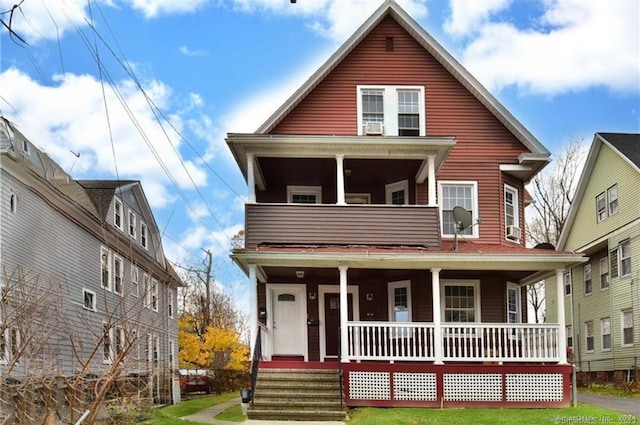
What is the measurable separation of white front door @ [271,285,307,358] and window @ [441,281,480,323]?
3801 millimetres

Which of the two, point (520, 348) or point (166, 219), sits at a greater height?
point (166, 219)

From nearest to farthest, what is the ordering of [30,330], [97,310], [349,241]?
[30,330], [349,241], [97,310]

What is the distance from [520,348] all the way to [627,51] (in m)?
9.77

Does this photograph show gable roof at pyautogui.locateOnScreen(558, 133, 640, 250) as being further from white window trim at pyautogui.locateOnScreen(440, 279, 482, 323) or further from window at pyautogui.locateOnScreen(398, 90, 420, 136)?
window at pyautogui.locateOnScreen(398, 90, 420, 136)

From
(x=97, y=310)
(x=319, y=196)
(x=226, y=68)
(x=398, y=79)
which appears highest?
(x=398, y=79)

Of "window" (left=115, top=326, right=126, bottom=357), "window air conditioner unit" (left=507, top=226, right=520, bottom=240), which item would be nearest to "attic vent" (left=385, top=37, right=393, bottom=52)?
"window air conditioner unit" (left=507, top=226, right=520, bottom=240)

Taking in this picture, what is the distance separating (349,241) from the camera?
55.0ft

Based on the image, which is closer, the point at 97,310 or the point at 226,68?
the point at 226,68

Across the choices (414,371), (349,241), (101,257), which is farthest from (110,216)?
(414,371)

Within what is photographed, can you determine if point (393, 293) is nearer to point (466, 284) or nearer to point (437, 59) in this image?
point (466, 284)

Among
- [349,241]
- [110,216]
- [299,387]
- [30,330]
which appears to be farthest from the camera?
[110,216]

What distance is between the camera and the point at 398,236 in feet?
55.2

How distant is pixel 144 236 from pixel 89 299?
784cm

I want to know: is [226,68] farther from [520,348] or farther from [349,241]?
[520,348]
